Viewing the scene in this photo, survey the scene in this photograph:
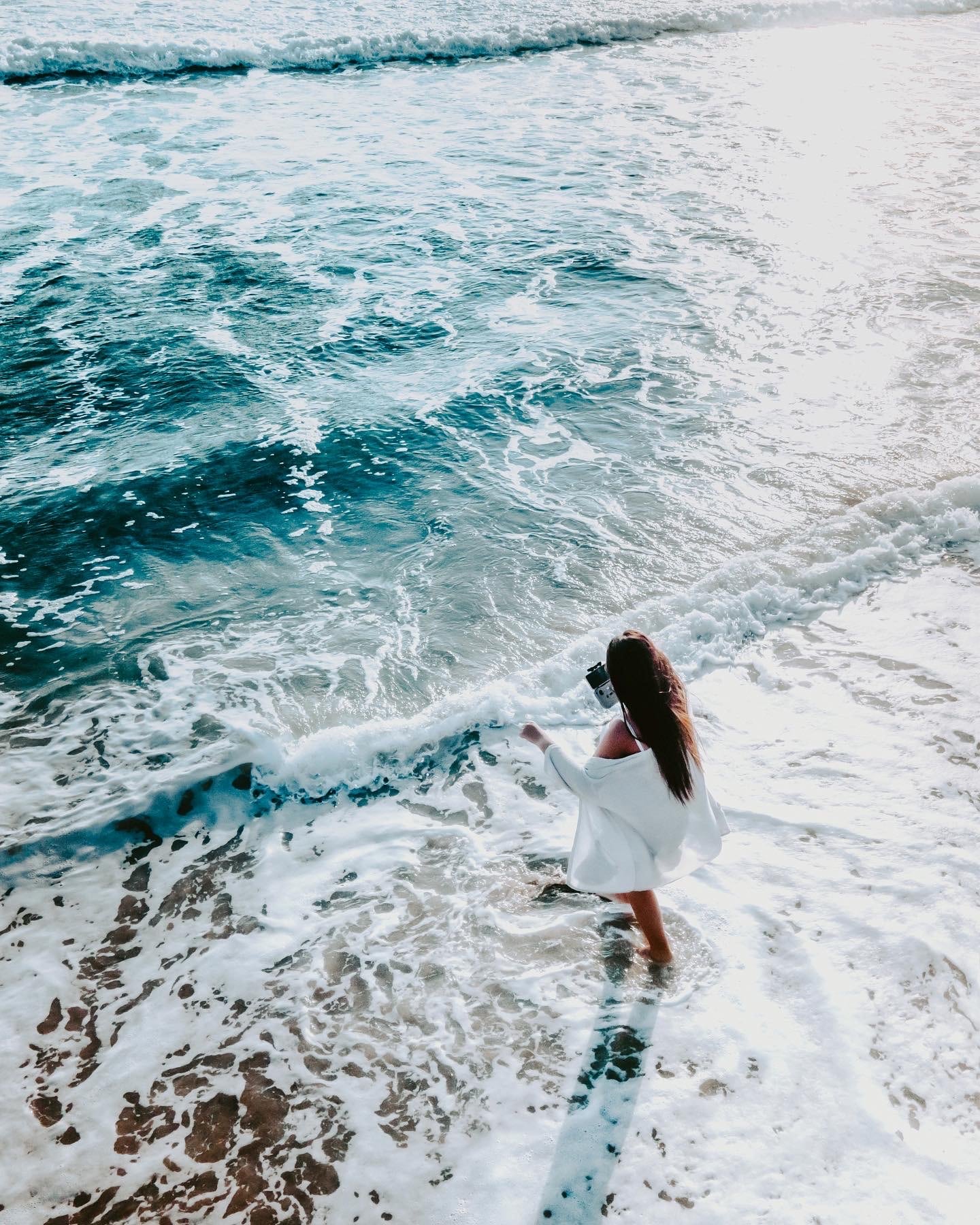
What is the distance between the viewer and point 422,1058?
3.59 m

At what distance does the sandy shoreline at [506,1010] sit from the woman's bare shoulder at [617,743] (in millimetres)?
1057

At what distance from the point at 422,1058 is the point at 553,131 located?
16.9 m

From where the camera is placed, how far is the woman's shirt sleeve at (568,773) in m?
3.61

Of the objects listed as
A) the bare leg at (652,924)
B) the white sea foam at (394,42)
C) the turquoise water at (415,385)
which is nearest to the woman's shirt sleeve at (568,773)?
the bare leg at (652,924)

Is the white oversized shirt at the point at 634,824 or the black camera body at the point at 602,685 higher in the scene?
the black camera body at the point at 602,685

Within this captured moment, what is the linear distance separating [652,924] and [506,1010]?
2.42 feet

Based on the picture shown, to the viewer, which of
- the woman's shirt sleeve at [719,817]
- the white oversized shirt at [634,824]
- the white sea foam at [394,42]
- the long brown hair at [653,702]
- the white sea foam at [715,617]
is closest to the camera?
the long brown hair at [653,702]

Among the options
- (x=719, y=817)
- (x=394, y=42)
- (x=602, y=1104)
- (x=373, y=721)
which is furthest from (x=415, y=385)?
(x=394, y=42)

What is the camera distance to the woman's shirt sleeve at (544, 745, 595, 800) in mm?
3613

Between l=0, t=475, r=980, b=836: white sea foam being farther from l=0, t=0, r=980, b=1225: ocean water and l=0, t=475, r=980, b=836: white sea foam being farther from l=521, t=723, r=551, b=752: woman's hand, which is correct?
l=521, t=723, r=551, b=752: woman's hand

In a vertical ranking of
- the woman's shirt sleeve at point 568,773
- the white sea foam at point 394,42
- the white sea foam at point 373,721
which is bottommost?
the white sea foam at point 373,721

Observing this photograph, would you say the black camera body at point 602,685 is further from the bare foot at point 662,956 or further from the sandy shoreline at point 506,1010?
the sandy shoreline at point 506,1010

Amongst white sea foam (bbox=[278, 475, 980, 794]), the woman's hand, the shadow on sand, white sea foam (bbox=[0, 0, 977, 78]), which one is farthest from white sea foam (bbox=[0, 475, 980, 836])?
white sea foam (bbox=[0, 0, 977, 78])

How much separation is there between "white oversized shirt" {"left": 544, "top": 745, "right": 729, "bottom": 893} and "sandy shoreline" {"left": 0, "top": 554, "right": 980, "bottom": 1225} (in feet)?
1.75
